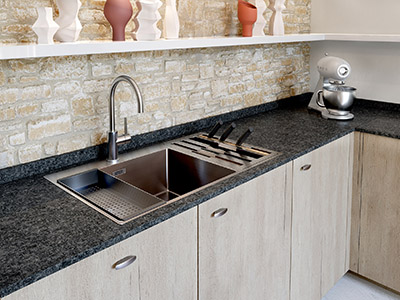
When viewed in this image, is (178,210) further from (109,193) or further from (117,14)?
(117,14)

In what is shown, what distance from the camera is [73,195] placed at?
166 cm

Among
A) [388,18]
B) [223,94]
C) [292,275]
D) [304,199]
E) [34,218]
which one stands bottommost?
[292,275]

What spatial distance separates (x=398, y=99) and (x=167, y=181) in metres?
1.77

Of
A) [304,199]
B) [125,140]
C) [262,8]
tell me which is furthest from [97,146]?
[262,8]

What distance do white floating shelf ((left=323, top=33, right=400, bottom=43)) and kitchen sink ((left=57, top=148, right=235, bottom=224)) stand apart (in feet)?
5.01

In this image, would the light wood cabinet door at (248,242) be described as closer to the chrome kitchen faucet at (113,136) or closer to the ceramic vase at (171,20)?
the chrome kitchen faucet at (113,136)

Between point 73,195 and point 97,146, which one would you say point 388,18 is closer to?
point 97,146

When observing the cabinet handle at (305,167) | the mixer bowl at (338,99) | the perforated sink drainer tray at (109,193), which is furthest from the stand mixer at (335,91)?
the perforated sink drainer tray at (109,193)

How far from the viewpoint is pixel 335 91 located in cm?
268

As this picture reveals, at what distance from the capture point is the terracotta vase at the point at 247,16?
97.8 inches

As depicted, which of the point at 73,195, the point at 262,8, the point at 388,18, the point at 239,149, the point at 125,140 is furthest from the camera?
the point at 388,18

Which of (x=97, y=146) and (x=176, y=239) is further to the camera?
(x=97, y=146)

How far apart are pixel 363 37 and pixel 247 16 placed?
0.86m

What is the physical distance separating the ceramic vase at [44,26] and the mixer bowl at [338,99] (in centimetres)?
176
